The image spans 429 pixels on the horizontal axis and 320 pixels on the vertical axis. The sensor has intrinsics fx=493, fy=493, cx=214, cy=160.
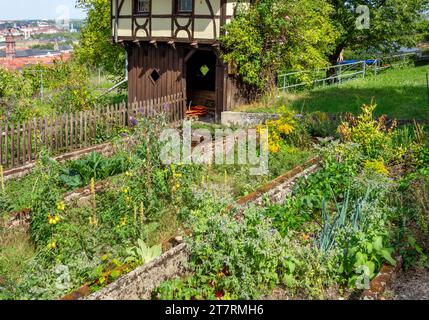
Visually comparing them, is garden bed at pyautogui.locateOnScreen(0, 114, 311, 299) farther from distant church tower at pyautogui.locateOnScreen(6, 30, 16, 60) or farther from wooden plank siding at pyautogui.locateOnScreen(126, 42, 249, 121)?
distant church tower at pyautogui.locateOnScreen(6, 30, 16, 60)

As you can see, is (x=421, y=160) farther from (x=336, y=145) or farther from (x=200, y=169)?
(x=200, y=169)

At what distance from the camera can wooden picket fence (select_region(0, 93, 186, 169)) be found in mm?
10250

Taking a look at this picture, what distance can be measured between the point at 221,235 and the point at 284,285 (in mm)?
931

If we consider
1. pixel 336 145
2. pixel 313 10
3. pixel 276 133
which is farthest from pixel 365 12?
pixel 336 145

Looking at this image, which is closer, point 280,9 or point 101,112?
point 101,112

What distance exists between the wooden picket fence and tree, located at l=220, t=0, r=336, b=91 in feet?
10.3

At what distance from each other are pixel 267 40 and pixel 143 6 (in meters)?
4.71

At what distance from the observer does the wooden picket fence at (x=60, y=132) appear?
1025 centimetres

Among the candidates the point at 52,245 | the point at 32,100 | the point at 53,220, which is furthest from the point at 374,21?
the point at 52,245

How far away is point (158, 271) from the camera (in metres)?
5.45

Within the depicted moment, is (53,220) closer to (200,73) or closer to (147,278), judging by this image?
(147,278)


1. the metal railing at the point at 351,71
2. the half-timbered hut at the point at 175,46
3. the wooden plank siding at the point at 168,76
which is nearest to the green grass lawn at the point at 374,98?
the wooden plank siding at the point at 168,76

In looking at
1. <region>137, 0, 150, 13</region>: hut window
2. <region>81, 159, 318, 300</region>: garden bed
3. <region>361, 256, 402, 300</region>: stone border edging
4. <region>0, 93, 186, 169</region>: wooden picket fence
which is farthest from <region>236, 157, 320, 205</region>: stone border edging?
<region>137, 0, 150, 13</region>: hut window

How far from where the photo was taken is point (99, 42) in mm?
23656
